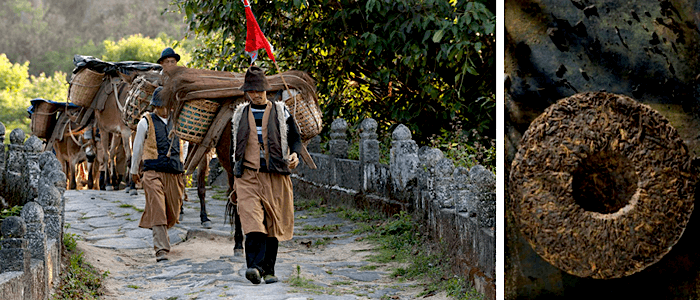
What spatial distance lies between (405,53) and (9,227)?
4.52 m

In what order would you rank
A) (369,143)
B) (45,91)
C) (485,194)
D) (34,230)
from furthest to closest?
(45,91), (369,143), (34,230), (485,194)

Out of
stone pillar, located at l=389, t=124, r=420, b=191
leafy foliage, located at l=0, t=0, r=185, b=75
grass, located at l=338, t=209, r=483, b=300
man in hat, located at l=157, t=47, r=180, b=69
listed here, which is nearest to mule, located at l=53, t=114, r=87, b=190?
man in hat, located at l=157, t=47, r=180, b=69

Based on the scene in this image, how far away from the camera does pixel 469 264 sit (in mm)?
4805

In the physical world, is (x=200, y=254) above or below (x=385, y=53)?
below

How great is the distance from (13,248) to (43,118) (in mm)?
12814

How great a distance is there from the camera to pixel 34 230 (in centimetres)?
463

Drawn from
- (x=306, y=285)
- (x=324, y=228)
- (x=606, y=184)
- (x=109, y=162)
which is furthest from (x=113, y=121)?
(x=606, y=184)

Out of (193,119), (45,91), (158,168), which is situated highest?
(45,91)

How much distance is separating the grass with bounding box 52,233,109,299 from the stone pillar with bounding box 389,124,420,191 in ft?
9.74

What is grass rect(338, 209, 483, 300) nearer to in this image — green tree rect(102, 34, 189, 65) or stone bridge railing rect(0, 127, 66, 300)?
stone bridge railing rect(0, 127, 66, 300)

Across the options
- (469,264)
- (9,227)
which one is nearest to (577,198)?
(469,264)

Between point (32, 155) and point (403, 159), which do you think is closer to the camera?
point (403, 159)

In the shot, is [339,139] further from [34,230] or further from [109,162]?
[34,230]

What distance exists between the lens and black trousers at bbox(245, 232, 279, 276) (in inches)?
214
